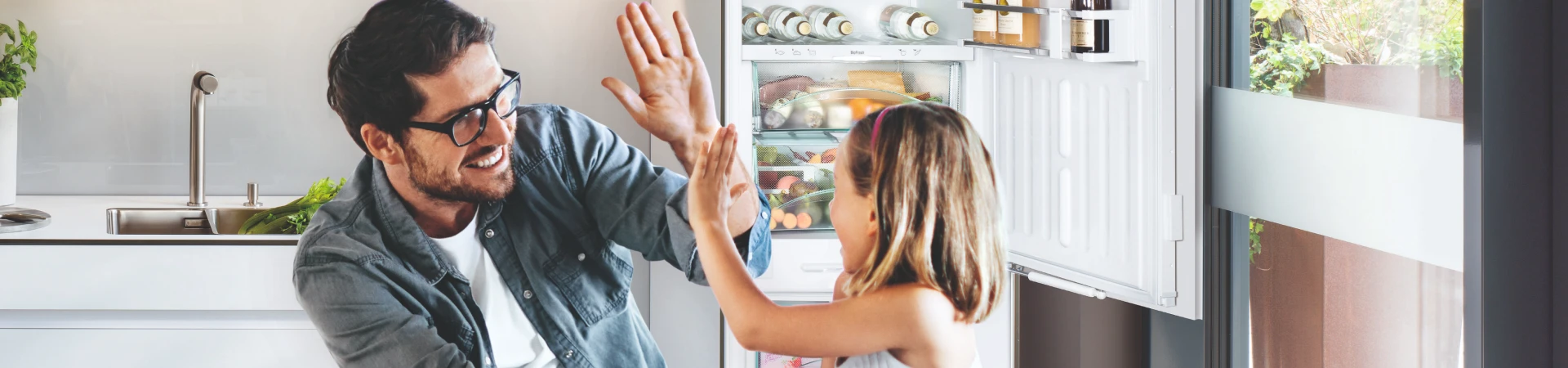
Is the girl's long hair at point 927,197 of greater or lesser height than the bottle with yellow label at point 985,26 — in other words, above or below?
below

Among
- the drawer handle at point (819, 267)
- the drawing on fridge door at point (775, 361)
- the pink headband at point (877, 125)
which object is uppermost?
the pink headband at point (877, 125)

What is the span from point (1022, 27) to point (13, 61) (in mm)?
2605

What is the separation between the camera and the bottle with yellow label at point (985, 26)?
194 centimetres

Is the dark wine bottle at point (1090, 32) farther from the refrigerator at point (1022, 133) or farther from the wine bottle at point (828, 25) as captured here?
the wine bottle at point (828, 25)

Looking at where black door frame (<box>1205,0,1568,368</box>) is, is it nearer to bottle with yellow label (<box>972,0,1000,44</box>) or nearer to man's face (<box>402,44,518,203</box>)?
bottle with yellow label (<box>972,0,1000,44</box>)

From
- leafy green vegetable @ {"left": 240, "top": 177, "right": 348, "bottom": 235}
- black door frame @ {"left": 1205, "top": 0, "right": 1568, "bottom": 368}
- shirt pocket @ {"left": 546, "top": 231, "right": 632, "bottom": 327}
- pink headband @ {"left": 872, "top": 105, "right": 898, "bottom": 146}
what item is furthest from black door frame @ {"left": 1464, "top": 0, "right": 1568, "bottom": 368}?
leafy green vegetable @ {"left": 240, "top": 177, "right": 348, "bottom": 235}

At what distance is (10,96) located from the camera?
243cm

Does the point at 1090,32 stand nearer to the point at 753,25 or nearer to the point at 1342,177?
the point at 1342,177

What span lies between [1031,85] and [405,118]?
1.22 meters

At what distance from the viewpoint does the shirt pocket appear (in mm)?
1407

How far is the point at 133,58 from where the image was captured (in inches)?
105

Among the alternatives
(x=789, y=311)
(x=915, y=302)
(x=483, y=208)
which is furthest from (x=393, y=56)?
(x=915, y=302)

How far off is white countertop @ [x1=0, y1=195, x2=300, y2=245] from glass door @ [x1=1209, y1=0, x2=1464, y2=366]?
1.94 meters

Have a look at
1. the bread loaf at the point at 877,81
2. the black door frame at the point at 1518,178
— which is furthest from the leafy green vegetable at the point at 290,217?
the black door frame at the point at 1518,178
